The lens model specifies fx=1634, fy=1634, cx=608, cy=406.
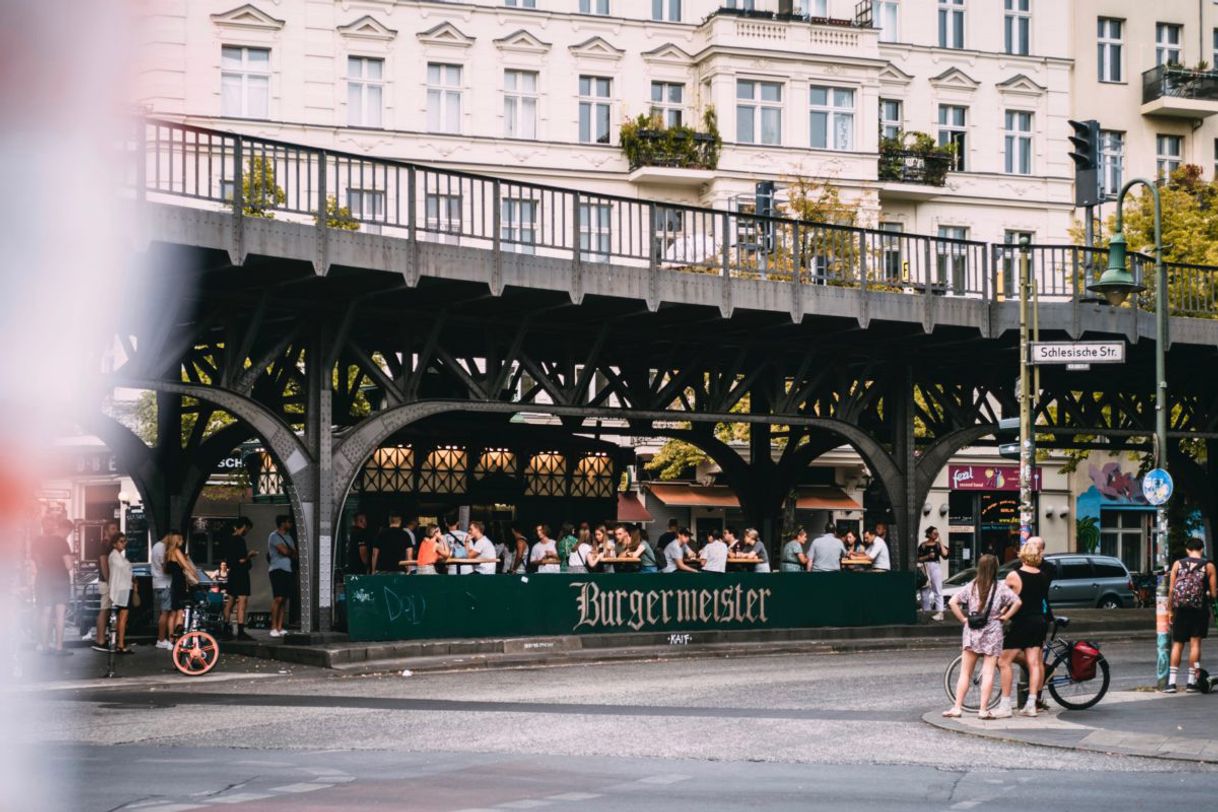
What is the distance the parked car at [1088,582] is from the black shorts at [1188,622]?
980 inches

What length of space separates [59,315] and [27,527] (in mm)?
209

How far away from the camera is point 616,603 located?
2775 centimetres

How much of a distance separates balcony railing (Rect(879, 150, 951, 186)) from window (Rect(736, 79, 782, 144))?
13.8 ft

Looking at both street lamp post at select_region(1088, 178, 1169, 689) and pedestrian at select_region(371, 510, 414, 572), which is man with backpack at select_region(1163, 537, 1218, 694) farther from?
pedestrian at select_region(371, 510, 414, 572)

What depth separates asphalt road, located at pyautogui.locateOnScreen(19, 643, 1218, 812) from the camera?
10.7 metres

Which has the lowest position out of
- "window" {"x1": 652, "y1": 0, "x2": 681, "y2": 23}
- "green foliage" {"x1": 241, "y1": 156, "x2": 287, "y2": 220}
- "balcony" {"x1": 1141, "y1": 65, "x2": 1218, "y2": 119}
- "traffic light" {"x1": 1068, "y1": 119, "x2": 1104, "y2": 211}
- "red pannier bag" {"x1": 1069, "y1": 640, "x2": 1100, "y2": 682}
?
"red pannier bag" {"x1": 1069, "y1": 640, "x2": 1100, "y2": 682}

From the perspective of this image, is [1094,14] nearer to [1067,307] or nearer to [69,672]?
[1067,307]

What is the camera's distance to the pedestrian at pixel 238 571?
26422 mm

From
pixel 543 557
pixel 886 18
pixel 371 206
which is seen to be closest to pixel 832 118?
pixel 886 18

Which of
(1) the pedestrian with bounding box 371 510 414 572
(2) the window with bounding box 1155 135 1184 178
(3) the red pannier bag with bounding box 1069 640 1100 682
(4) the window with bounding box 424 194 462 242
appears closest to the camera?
(3) the red pannier bag with bounding box 1069 640 1100 682

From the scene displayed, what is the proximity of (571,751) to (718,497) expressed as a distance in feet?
131

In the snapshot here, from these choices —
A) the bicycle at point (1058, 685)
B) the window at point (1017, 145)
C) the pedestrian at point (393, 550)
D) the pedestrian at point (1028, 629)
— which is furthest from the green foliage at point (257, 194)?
the window at point (1017, 145)

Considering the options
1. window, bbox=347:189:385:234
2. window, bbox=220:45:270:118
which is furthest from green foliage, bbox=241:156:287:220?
window, bbox=220:45:270:118

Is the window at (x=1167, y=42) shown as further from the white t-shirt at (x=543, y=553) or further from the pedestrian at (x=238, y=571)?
the pedestrian at (x=238, y=571)
